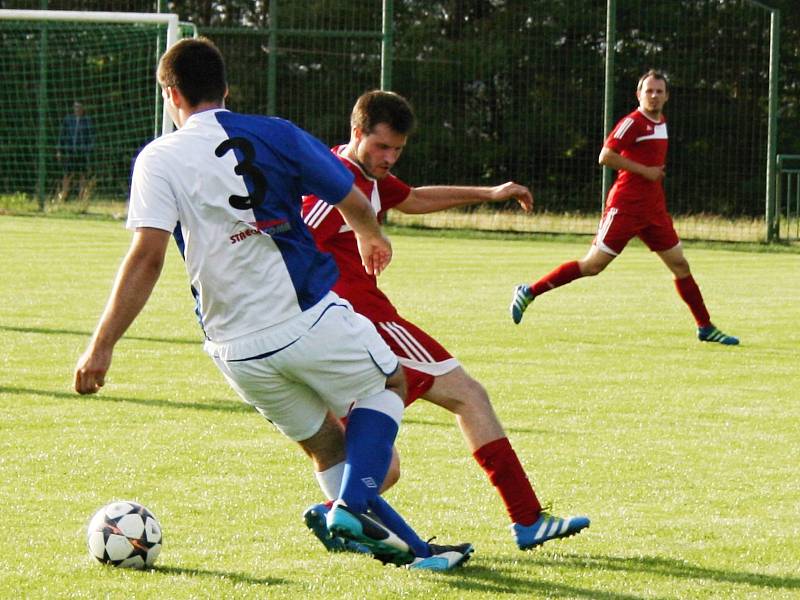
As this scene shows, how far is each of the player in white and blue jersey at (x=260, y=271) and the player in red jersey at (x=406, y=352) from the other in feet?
1.74

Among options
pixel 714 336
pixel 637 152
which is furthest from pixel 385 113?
pixel 637 152

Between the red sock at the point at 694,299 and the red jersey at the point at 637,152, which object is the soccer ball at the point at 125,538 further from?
the red jersey at the point at 637,152

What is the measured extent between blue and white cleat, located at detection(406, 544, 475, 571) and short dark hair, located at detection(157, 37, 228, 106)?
153 cm

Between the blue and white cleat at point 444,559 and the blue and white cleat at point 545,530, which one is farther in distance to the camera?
the blue and white cleat at point 545,530

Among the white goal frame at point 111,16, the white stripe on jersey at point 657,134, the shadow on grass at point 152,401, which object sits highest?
the white goal frame at point 111,16

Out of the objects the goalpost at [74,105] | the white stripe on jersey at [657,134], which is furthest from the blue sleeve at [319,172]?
the goalpost at [74,105]

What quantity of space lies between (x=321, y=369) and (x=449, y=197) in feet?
5.42

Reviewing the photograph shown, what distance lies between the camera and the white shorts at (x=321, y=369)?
417 cm

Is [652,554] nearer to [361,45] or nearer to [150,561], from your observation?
[150,561]

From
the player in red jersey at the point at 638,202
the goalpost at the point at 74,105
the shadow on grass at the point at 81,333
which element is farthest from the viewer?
the goalpost at the point at 74,105

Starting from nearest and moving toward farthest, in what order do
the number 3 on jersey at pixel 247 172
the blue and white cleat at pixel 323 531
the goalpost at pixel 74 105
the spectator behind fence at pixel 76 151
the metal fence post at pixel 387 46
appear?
the number 3 on jersey at pixel 247 172 < the blue and white cleat at pixel 323 531 < the metal fence post at pixel 387 46 < the spectator behind fence at pixel 76 151 < the goalpost at pixel 74 105

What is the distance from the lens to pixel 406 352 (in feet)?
16.1

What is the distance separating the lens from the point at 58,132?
998 inches

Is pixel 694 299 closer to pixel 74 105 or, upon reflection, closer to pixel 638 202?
pixel 638 202
